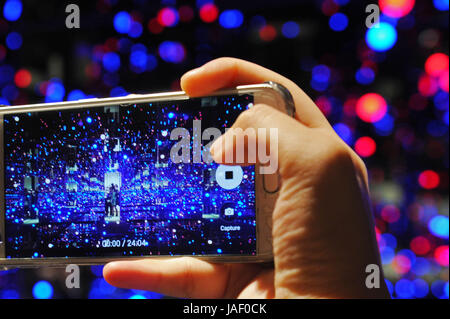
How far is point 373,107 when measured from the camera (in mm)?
1621

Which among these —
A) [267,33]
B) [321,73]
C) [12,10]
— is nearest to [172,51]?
[267,33]

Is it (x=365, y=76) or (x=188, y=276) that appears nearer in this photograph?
(x=188, y=276)

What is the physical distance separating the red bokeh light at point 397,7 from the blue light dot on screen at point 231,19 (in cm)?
66

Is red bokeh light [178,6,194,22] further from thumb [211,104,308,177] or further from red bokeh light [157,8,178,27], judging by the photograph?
thumb [211,104,308,177]

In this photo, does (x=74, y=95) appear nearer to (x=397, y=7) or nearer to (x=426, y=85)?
(x=397, y=7)

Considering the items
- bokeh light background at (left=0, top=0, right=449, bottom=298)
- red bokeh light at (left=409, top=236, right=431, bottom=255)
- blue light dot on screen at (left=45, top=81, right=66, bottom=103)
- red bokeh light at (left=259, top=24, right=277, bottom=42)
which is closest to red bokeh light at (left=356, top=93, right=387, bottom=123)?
bokeh light background at (left=0, top=0, right=449, bottom=298)

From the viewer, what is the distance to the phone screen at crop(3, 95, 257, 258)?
71cm

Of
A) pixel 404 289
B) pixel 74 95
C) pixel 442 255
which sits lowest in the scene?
pixel 404 289

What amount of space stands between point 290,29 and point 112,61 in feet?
2.79

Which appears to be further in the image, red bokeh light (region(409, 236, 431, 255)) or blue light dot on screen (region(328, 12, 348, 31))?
red bokeh light (region(409, 236, 431, 255))

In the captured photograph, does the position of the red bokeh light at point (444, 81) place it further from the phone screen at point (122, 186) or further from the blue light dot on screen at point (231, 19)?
the phone screen at point (122, 186)

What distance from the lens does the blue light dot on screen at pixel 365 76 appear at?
161 centimetres

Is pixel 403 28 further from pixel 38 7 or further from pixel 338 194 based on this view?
pixel 38 7
